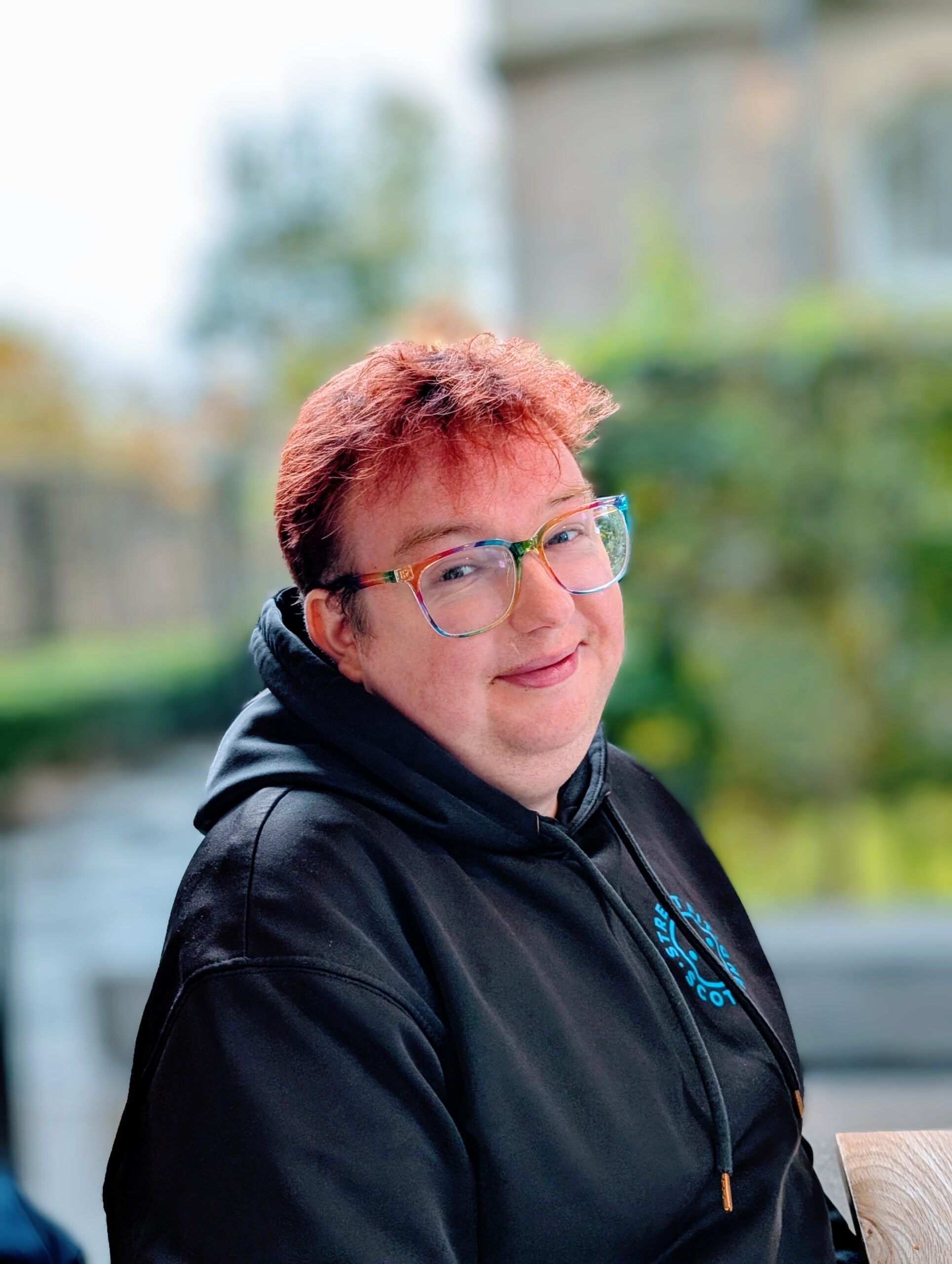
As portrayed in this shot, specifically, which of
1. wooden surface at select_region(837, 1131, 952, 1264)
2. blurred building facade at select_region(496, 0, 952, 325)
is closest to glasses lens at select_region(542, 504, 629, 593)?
wooden surface at select_region(837, 1131, 952, 1264)

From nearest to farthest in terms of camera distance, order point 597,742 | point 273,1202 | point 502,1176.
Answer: point 273,1202 < point 502,1176 < point 597,742

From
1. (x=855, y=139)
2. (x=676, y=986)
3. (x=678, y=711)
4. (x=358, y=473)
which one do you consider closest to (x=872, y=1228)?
(x=676, y=986)

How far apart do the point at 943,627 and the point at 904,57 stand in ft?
7.62

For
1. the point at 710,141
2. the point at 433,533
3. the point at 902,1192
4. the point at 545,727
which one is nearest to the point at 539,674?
the point at 545,727

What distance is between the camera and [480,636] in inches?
47.2

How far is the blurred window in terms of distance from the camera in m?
5.18

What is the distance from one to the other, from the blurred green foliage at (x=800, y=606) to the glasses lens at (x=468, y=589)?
133 inches

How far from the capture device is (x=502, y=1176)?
1.08 m

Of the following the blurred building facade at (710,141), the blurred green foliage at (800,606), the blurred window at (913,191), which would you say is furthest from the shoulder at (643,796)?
the blurred window at (913,191)

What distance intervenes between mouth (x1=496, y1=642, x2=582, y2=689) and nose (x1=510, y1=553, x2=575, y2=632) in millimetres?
32

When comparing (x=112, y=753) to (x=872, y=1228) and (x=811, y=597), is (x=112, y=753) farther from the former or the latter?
(x=872, y=1228)

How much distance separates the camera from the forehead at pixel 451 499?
3.91ft

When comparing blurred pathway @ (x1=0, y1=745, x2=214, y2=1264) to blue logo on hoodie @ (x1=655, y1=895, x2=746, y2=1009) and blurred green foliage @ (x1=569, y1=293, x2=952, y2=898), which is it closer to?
blurred green foliage @ (x1=569, y1=293, x2=952, y2=898)

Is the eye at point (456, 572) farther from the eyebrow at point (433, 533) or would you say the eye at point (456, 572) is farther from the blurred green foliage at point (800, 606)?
the blurred green foliage at point (800, 606)
